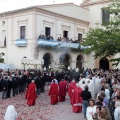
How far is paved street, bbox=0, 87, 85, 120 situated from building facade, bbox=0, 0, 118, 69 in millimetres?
14221

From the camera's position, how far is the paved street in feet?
41.2

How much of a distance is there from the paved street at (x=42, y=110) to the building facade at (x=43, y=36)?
46.7 feet

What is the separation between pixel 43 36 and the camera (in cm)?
3284

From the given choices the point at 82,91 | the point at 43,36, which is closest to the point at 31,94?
the point at 82,91

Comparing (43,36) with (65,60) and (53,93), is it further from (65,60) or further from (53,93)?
(53,93)

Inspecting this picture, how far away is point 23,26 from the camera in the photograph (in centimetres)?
3431

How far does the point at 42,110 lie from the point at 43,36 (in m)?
19.4

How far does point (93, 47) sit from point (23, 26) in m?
17.6

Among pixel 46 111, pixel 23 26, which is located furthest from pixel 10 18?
pixel 46 111

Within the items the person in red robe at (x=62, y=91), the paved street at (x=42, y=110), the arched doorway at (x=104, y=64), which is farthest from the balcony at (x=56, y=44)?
the person in red robe at (x=62, y=91)

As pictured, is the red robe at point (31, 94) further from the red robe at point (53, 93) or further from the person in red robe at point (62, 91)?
the person in red robe at point (62, 91)

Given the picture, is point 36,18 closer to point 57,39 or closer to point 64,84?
point 57,39

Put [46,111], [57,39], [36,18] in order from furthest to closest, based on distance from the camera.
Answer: [57,39] → [36,18] → [46,111]

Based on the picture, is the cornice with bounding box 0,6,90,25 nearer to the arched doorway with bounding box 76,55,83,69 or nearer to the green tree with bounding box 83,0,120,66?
the arched doorway with bounding box 76,55,83,69
